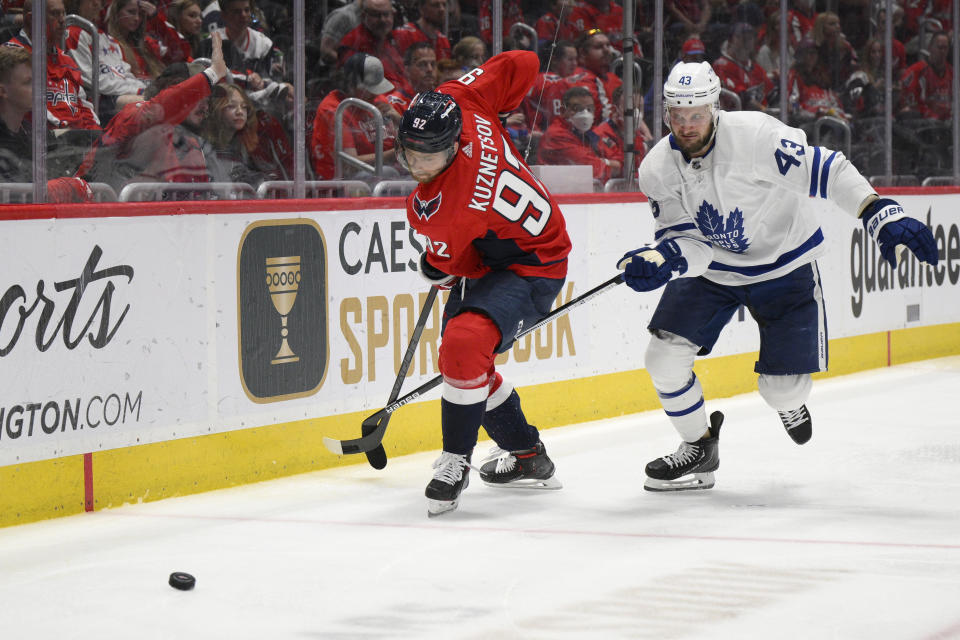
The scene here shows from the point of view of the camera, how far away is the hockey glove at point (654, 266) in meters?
3.91

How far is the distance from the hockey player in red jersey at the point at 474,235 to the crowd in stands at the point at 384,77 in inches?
40.9

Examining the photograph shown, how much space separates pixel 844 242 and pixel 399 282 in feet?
10.1

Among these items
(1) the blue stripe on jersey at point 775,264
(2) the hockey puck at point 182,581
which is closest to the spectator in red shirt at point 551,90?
(1) the blue stripe on jersey at point 775,264

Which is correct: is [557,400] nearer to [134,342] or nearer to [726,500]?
[726,500]

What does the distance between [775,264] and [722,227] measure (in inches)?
8.8

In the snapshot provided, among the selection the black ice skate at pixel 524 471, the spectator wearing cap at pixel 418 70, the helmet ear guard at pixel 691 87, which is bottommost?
the black ice skate at pixel 524 471

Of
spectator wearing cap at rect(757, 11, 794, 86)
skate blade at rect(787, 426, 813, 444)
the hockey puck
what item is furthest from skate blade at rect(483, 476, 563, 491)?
spectator wearing cap at rect(757, 11, 794, 86)

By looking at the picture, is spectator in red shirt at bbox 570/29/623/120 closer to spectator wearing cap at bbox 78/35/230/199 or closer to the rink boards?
the rink boards

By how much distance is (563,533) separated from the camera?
366 centimetres

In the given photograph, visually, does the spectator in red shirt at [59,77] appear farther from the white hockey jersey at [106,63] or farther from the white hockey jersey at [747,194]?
the white hockey jersey at [747,194]

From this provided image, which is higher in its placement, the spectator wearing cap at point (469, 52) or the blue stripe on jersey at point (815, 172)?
the spectator wearing cap at point (469, 52)

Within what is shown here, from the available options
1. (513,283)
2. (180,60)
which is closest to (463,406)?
(513,283)

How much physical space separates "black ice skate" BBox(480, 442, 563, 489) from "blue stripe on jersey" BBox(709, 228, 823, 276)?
0.83 m

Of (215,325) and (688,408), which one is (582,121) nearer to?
(688,408)
